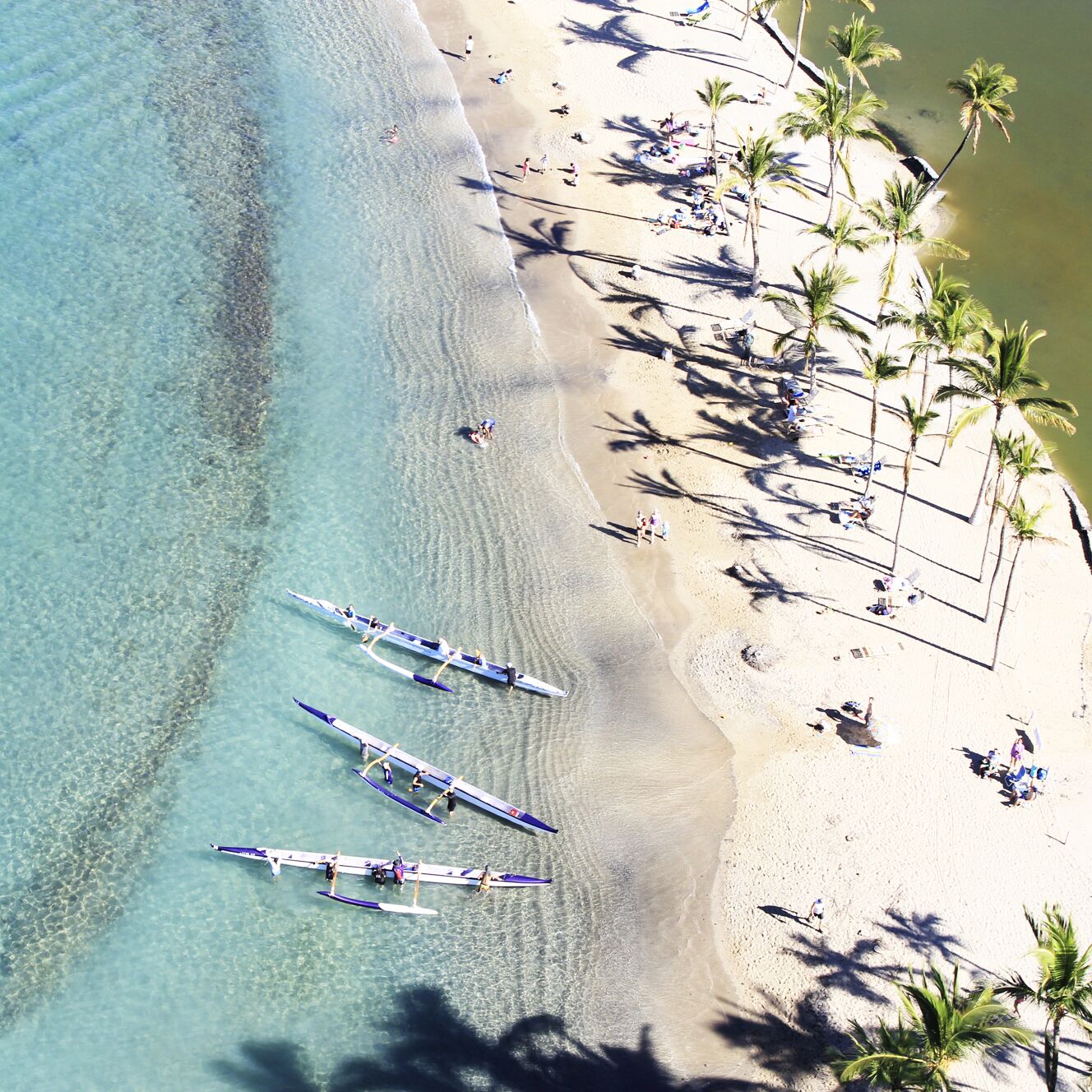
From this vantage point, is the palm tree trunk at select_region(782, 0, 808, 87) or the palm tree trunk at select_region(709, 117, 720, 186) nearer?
the palm tree trunk at select_region(709, 117, 720, 186)

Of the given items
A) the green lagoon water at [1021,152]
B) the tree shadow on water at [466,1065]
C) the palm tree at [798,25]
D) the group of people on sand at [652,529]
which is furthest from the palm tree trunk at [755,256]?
the tree shadow on water at [466,1065]

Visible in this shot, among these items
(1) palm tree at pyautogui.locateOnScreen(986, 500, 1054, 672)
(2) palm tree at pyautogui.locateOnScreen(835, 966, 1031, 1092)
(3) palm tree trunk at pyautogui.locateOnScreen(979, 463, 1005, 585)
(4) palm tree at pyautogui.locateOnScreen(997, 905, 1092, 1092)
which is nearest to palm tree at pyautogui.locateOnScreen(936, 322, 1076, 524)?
(3) palm tree trunk at pyautogui.locateOnScreen(979, 463, 1005, 585)

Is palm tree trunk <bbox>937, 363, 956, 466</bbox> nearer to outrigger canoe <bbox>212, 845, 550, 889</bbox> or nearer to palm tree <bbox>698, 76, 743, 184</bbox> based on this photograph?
palm tree <bbox>698, 76, 743, 184</bbox>

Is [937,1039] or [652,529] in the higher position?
[937,1039]

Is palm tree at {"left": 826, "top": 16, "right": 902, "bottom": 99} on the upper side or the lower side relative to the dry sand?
upper

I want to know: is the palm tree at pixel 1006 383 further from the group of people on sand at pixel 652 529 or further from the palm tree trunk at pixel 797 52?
the palm tree trunk at pixel 797 52

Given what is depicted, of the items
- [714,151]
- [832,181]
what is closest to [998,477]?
[832,181]

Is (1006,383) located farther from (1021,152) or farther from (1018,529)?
(1021,152)
